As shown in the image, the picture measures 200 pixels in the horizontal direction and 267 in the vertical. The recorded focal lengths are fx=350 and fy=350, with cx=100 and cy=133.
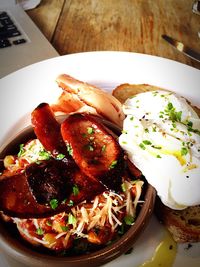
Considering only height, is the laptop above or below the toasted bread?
above

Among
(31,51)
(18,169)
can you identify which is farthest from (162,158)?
(31,51)

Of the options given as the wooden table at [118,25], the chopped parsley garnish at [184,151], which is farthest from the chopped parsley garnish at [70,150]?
the wooden table at [118,25]

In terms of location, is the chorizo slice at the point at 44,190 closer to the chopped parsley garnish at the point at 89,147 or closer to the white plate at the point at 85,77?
the chopped parsley garnish at the point at 89,147

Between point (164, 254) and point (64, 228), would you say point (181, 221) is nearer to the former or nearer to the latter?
point (164, 254)

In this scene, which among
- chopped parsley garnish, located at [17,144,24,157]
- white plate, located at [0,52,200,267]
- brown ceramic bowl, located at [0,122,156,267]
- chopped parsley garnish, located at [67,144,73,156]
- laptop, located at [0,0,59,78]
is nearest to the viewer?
brown ceramic bowl, located at [0,122,156,267]

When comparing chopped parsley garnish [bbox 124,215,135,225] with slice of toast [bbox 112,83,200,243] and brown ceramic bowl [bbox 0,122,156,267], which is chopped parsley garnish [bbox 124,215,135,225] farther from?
slice of toast [bbox 112,83,200,243]

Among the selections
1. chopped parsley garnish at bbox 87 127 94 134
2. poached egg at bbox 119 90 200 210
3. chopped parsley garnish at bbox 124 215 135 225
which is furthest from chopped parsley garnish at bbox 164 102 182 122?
chopped parsley garnish at bbox 124 215 135 225

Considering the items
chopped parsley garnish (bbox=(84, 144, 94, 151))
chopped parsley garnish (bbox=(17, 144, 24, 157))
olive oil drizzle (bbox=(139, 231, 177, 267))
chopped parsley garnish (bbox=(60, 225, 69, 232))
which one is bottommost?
olive oil drizzle (bbox=(139, 231, 177, 267))

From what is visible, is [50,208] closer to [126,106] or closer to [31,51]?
[126,106]
